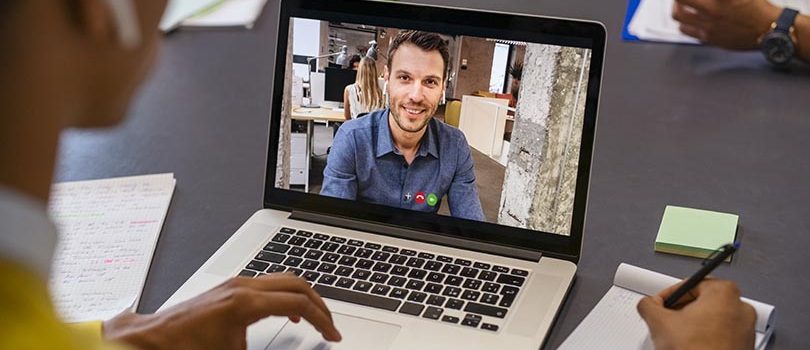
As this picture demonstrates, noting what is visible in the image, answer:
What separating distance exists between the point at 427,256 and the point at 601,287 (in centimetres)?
20

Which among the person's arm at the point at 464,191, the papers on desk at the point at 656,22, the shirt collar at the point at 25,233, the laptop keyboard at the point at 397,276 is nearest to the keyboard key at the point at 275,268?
the laptop keyboard at the point at 397,276

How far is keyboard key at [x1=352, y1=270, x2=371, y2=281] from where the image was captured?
1021 millimetres

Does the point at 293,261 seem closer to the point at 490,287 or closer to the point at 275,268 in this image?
the point at 275,268

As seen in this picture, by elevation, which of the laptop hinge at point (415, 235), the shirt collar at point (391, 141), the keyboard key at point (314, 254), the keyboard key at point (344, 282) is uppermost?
A: the shirt collar at point (391, 141)

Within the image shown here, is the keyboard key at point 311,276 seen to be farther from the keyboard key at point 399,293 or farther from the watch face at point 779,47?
the watch face at point 779,47

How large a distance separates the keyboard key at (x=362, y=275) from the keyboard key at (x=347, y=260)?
0.02m

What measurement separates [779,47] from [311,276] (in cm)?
100

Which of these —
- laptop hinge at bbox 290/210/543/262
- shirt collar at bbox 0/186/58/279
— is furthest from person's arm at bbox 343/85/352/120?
shirt collar at bbox 0/186/58/279

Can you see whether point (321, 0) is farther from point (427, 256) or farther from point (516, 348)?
point (516, 348)

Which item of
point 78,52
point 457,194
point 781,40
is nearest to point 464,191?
point 457,194

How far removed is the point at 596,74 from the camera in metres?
1.02

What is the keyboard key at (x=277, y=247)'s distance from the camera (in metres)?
1.08

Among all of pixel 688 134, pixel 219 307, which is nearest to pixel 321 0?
pixel 219 307

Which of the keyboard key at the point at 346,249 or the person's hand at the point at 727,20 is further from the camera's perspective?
the person's hand at the point at 727,20
